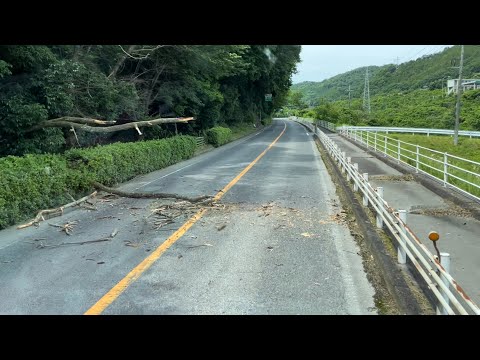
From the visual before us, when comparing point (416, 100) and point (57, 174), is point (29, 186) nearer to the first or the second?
point (57, 174)

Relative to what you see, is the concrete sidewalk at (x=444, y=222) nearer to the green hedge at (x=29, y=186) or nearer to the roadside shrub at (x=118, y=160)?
the green hedge at (x=29, y=186)

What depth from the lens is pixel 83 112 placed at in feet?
56.9

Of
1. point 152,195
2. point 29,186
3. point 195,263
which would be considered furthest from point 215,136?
point 195,263

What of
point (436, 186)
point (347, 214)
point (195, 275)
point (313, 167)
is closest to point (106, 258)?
point (195, 275)

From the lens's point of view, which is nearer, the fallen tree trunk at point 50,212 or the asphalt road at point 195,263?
the asphalt road at point 195,263

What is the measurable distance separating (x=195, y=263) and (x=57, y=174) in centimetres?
596

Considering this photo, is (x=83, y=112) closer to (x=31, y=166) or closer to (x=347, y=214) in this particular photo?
(x=31, y=166)

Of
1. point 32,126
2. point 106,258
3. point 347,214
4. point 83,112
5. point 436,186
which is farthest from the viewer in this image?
point 83,112

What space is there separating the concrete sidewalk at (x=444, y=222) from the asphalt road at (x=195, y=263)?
3.88 feet

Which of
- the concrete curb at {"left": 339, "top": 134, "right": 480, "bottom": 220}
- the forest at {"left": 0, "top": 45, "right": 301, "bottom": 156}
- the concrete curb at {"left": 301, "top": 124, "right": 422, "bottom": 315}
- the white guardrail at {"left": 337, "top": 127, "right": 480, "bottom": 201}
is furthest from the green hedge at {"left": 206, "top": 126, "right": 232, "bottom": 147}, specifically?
the concrete curb at {"left": 301, "top": 124, "right": 422, "bottom": 315}

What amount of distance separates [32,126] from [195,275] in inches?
393

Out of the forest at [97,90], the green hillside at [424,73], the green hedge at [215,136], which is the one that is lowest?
the green hedge at [215,136]

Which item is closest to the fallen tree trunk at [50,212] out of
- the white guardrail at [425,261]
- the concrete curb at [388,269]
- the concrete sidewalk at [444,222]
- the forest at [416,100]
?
the concrete curb at [388,269]

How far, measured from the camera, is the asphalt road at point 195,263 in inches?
196
